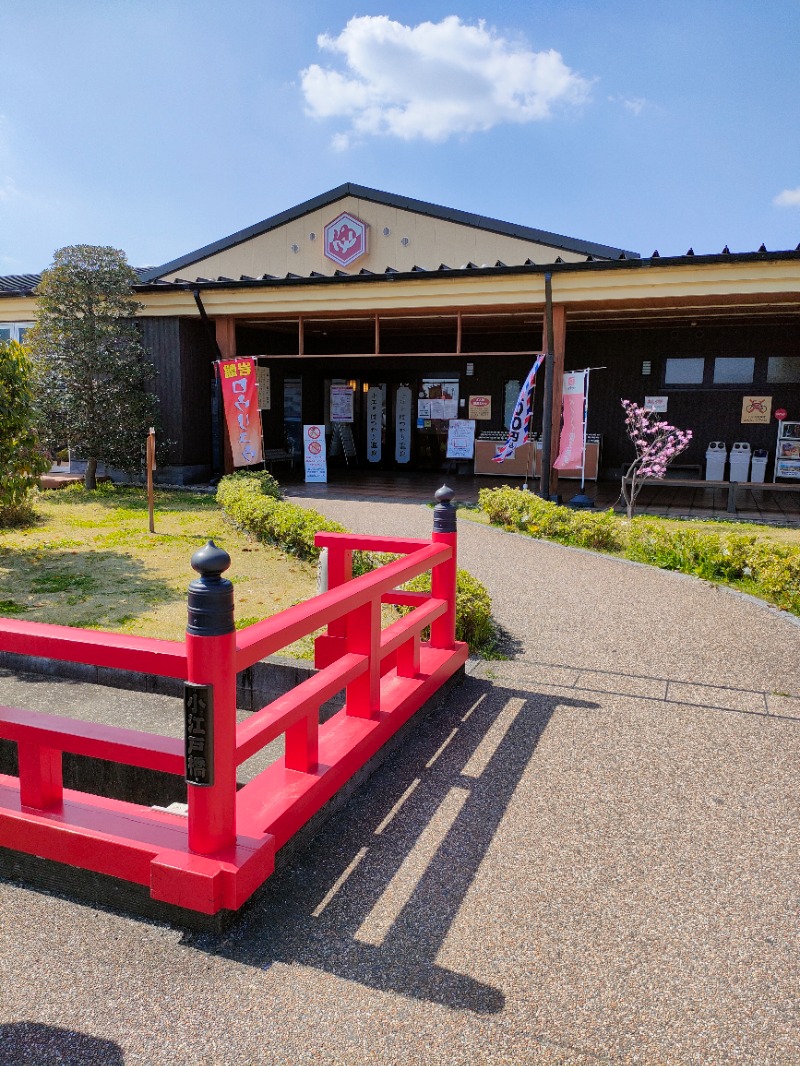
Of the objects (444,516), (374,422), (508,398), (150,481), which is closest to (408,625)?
(444,516)

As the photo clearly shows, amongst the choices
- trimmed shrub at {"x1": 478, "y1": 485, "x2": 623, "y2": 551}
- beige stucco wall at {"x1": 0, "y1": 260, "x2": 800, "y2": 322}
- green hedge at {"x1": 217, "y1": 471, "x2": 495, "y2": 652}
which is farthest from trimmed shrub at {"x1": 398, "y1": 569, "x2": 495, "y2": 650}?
beige stucco wall at {"x1": 0, "y1": 260, "x2": 800, "y2": 322}

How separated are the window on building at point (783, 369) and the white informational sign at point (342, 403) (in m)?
9.26

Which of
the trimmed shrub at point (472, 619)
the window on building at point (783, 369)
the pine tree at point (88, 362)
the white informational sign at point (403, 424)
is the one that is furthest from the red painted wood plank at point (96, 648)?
the white informational sign at point (403, 424)

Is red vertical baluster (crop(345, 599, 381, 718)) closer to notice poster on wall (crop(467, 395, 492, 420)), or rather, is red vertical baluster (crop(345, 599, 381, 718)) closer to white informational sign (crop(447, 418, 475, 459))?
white informational sign (crop(447, 418, 475, 459))

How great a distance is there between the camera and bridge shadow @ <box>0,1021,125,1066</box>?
1.99 metres

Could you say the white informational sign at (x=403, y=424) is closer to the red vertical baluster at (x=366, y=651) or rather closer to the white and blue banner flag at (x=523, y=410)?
the white and blue banner flag at (x=523, y=410)

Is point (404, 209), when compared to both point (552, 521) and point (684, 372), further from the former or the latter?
point (552, 521)

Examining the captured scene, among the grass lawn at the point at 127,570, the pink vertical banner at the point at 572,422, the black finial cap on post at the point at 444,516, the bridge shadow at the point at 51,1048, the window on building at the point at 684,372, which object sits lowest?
the bridge shadow at the point at 51,1048

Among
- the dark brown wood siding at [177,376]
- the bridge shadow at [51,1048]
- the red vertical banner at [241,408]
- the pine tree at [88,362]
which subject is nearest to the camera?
the bridge shadow at [51,1048]

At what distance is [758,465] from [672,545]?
354 inches

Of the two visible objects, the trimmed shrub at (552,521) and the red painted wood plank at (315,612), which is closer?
the red painted wood plank at (315,612)

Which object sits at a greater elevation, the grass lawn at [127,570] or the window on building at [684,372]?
the window on building at [684,372]

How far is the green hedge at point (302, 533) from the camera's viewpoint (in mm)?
5211

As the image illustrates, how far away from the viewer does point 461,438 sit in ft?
55.1
